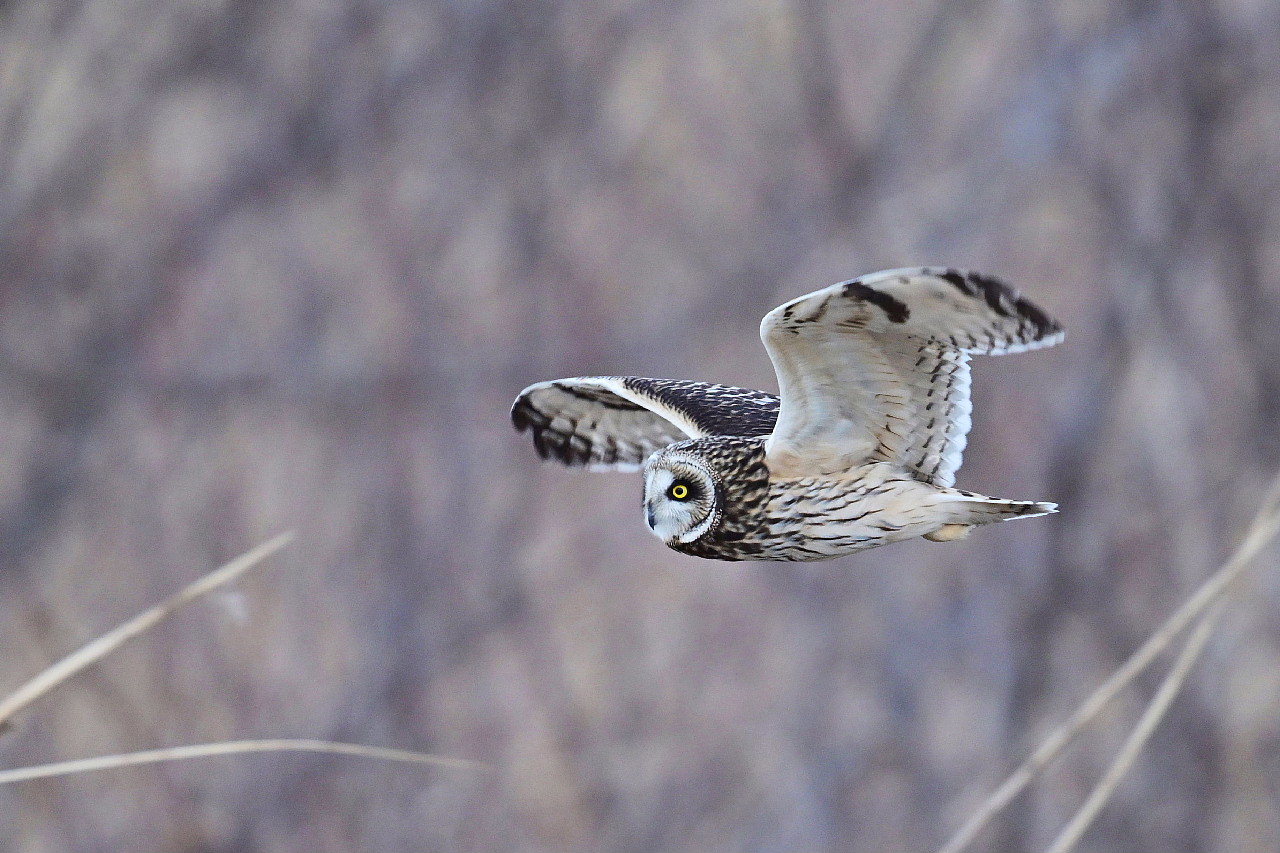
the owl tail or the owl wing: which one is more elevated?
the owl wing

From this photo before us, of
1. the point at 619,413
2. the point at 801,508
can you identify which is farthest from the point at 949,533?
the point at 619,413

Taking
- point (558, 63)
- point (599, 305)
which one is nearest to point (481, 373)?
point (599, 305)

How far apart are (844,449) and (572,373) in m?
3.73

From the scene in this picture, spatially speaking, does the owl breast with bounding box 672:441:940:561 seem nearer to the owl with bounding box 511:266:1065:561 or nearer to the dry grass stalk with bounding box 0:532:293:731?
the owl with bounding box 511:266:1065:561

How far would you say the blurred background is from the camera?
16.6ft

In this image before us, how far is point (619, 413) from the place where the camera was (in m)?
Result: 1.73

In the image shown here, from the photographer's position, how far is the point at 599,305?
5.25 metres

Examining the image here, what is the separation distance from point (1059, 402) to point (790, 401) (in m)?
4.16

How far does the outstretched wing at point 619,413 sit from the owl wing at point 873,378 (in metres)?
0.17

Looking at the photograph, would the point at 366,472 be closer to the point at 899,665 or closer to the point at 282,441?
the point at 282,441

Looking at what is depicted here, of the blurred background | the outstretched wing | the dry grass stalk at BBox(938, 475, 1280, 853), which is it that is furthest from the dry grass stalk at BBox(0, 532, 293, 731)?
the blurred background

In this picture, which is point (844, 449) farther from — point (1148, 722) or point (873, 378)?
point (1148, 722)

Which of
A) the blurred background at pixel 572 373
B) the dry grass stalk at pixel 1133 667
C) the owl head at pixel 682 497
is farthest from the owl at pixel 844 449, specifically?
the blurred background at pixel 572 373

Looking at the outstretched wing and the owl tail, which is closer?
the owl tail
